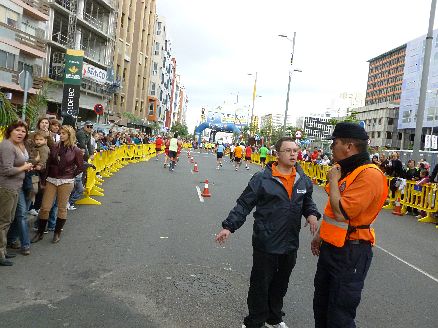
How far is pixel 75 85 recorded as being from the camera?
2925 centimetres

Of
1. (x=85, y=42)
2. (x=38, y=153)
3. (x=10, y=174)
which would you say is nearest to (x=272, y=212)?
(x=10, y=174)

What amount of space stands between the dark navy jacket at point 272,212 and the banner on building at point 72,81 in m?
26.0

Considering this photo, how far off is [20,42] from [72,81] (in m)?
7.11

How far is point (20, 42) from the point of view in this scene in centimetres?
3291

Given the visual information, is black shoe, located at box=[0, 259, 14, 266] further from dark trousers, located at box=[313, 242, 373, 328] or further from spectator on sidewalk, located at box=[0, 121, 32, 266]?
dark trousers, located at box=[313, 242, 373, 328]

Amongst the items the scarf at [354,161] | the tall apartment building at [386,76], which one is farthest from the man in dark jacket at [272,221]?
the tall apartment building at [386,76]

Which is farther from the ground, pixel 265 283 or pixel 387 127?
pixel 387 127

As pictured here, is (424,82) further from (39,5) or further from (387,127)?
(387,127)

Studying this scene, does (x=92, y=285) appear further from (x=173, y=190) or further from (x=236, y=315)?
(x=173, y=190)

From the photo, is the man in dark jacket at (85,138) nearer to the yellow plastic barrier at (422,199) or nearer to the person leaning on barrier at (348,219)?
the person leaning on barrier at (348,219)

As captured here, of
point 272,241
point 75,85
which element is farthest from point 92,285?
point 75,85

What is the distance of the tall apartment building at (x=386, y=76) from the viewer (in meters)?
132

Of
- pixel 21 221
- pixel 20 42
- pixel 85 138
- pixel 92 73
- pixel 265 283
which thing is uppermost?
pixel 20 42

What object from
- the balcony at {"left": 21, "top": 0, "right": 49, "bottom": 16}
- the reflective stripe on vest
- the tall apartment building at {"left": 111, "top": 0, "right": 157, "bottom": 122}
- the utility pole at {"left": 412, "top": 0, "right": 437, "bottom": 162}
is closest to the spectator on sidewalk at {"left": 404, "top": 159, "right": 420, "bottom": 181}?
the utility pole at {"left": 412, "top": 0, "right": 437, "bottom": 162}
